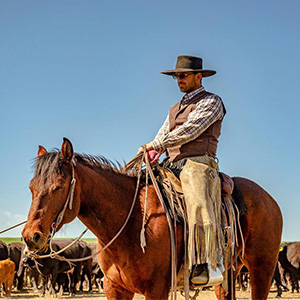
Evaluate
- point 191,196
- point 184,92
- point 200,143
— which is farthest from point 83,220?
point 184,92

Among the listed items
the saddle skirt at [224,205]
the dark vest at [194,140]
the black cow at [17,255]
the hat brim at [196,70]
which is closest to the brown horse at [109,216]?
the saddle skirt at [224,205]

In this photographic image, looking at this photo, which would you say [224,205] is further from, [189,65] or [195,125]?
[189,65]

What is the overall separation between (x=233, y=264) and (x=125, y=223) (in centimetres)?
200

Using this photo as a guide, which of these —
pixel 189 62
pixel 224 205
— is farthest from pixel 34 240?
pixel 189 62

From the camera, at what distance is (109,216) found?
481 centimetres

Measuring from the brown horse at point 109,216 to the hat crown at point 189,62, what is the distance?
4.80 ft

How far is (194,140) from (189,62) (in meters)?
0.92

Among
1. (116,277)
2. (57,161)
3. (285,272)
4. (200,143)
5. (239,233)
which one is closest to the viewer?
(57,161)

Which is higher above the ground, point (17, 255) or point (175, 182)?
point (175, 182)

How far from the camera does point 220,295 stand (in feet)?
19.1

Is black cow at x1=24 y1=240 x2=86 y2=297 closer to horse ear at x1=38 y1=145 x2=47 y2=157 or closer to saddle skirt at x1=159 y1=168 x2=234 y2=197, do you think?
saddle skirt at x1=159 y1=168 x2=234 y2=197

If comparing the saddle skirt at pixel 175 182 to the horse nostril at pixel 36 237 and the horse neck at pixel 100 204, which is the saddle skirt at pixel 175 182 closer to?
the horse neck at pixel 100 204

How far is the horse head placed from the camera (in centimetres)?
424

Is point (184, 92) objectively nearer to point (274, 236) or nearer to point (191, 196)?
point (191, 196)
